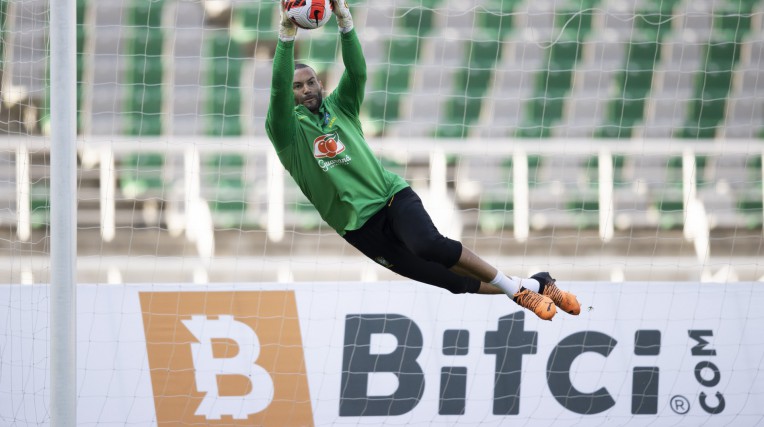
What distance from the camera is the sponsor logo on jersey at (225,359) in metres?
5.56

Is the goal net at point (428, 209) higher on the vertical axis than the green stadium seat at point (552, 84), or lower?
lower

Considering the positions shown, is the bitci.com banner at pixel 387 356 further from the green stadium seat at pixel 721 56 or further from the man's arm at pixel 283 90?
the green stadium seat at pixel 721 56

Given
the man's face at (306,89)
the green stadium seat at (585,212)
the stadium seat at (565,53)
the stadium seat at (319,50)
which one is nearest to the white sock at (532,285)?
the man's face at (306,89)

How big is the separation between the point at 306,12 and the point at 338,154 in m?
0.63

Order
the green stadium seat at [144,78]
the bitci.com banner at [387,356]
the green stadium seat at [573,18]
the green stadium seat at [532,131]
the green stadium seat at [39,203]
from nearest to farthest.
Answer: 1. the bitci.com banner at [387,356]
2. the green stadium seat at [39,203]
3. the green stadium seat at [144,78]
4. the green stadium seat at [532,131]
5. the green stadium seat at [573,18]

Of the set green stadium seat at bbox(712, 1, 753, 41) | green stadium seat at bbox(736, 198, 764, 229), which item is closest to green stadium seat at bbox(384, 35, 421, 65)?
green stadium seat at bbox(712, 1, 753, 41)

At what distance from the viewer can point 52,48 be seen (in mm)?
4051

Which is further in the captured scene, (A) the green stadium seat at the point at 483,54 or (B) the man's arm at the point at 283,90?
(A) the green stadium seat at the point at 483,54

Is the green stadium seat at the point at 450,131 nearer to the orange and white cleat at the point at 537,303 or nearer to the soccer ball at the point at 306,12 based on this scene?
the orange and white cleat at the point at 537,303

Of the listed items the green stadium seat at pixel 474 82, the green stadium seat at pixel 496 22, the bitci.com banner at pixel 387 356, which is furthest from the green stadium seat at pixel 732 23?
the bitci.com banner at pixel 387 356

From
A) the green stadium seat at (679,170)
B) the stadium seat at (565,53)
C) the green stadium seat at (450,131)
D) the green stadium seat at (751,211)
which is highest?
the stadium seat at (565,53)

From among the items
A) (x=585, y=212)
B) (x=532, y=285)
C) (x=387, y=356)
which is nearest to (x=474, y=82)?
(x=585, y=212)

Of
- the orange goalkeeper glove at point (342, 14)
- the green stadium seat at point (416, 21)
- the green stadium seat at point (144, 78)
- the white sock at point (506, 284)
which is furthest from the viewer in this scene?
the green stadium seat at point (416, 21)

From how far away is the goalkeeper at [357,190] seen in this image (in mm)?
4039
